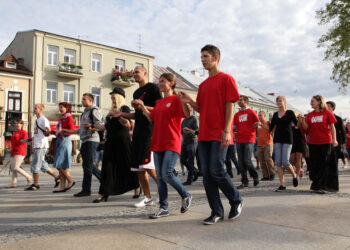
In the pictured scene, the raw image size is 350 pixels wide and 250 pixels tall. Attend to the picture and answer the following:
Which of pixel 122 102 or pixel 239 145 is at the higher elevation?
pixel 122 102

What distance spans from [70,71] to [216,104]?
2670 cm

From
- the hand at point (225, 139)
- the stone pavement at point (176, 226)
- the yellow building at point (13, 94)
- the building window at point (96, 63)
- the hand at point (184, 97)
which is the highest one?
the building window at point (96, 63)

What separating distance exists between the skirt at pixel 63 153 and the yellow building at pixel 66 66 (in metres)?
22.0

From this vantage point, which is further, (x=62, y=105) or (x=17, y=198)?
(x=62, y=105)

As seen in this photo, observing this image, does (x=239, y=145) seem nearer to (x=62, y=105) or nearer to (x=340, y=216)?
(x=340, y=216)

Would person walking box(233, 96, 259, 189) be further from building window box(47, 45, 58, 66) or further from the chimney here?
the chimney

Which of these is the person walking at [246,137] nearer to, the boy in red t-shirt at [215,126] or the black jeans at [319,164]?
the black jeans at [319,164]

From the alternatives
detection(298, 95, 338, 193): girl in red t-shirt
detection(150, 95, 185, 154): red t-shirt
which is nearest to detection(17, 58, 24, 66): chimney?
detection(298, 95, 338, 193): girl in red t-shirt

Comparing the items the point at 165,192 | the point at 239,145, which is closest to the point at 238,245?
the point at 165,192

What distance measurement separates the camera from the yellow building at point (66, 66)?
88.2 ft

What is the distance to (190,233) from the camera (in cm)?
320

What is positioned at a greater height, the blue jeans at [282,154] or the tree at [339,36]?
the tree at [339,36]

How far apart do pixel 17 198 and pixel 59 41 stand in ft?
80.2

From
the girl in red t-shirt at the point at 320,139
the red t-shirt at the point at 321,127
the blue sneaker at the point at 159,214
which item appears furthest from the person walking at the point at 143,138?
the red t-shirt at the point at 321,127
